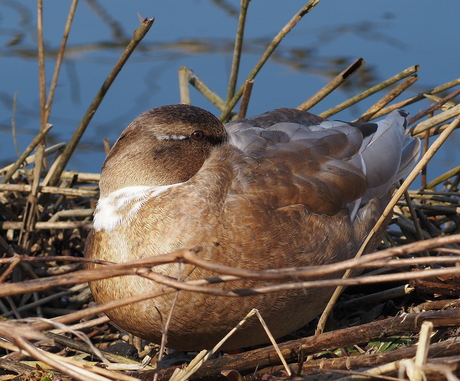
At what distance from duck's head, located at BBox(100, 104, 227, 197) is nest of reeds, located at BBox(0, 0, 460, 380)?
1.83 ft

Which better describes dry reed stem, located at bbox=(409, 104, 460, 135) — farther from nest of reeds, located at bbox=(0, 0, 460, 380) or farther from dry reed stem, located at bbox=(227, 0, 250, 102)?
dry reed stem, located at bbox=(227, 0, 250, 102)

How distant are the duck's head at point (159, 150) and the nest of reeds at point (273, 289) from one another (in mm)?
557

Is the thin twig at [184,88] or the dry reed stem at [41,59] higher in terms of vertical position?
the dry reed stem at [41,59]

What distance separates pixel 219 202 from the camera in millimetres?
2869

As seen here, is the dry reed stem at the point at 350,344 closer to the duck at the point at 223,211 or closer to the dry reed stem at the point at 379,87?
the duck at the point at 223,211

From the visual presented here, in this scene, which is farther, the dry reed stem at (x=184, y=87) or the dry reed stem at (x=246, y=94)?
the dry reed stem at (x=184, y=87)

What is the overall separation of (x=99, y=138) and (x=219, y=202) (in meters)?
3.11

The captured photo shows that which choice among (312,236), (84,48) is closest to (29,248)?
(312,236)

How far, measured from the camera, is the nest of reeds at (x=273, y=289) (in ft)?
5.66

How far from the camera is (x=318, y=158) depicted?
3.24 metres

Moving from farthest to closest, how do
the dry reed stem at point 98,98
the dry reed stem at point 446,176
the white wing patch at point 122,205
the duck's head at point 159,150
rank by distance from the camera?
the dry reed stem at point 446,176 → the dry reed stem at point 98,98 → the duck's head at point 159,150 → the white wing patch at point 122,205

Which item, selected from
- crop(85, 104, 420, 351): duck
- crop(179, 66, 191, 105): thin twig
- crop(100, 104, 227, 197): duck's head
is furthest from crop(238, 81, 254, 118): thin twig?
crop(100, 104, 227, 197): duck's head

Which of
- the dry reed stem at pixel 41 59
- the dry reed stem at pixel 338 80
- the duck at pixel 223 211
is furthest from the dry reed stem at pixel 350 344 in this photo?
the dry reed stem at pixel 41 59

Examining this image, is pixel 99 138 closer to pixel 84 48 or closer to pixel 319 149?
pixel 84 48
